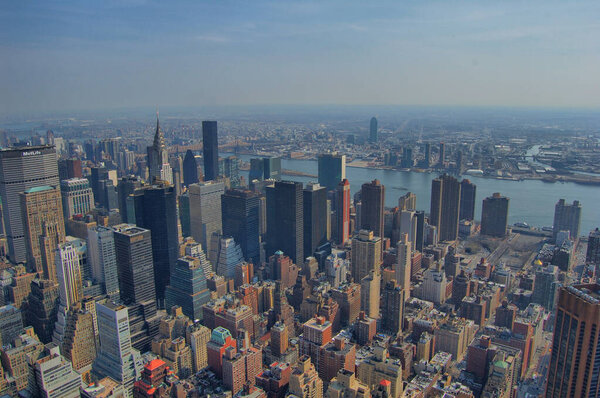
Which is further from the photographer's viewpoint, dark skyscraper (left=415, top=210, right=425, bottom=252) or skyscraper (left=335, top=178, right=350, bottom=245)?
skyscraper (left=335, top=178, right=350, bottom=245)

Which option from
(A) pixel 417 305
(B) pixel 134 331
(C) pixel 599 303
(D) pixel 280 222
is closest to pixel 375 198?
(D) pixel 280 222

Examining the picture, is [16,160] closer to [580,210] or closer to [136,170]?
[136,170]

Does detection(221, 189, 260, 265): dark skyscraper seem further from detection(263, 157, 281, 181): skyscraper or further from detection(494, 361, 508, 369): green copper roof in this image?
detection(494, 361, 508, 369): green copper roof

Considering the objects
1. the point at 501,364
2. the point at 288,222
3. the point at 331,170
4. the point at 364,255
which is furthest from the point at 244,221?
the point at 501,364

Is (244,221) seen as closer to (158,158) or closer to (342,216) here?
(342,216)

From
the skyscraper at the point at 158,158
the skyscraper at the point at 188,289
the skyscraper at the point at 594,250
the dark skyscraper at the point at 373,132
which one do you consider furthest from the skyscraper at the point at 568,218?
the skyscraper at the point at 158,158

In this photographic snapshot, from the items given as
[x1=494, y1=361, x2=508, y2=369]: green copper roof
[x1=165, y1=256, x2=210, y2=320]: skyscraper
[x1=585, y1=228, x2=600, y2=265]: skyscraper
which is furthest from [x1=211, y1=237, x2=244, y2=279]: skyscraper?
[x1=585, y1=228, x2=600, y2=265]: skyscraper

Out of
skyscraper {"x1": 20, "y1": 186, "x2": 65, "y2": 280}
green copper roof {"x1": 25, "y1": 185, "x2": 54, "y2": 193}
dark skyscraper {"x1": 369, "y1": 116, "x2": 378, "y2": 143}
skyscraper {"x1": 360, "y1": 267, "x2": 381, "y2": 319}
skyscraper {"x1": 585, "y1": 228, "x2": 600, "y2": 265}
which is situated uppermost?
dark skyscraper {"x1": 369, "y1": 116, "x2": 378, "y2": 143}
